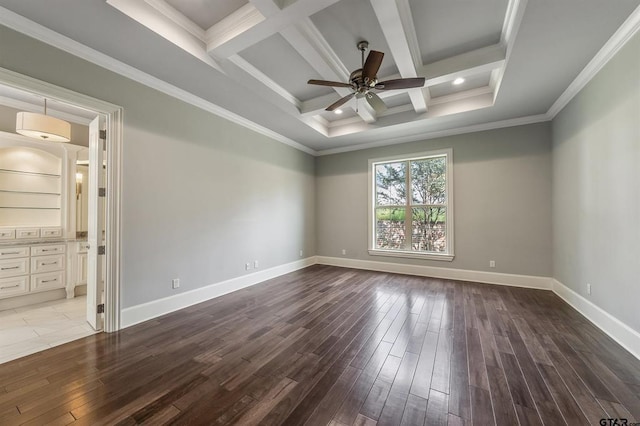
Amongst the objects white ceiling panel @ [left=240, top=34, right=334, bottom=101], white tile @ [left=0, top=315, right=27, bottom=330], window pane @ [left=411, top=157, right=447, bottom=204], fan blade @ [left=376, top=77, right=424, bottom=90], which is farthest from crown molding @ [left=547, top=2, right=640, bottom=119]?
white tile @ [left=0, top=315, right=27, bottom=330]

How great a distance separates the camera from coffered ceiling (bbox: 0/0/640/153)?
81.9 inches

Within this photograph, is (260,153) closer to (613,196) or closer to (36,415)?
(36,415)

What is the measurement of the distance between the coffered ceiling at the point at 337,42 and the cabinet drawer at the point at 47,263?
3.21 meters

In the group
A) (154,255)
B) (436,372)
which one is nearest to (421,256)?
(436,372)

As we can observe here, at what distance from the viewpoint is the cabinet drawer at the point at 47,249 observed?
11.8 ft

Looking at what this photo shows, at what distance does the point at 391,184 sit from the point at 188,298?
4.56 m

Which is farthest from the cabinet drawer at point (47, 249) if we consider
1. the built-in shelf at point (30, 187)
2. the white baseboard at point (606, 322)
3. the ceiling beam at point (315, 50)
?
the white baseboard at point (606, 322)

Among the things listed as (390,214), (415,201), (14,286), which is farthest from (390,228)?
(14,286)

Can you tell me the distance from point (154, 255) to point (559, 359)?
4.35 metres

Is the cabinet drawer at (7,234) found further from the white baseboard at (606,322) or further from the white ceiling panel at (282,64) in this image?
the white baseboard at (606,322)

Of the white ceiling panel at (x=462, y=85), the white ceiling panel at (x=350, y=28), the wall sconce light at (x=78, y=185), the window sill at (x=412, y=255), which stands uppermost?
the white ceiling panel at (x=462, y=85)

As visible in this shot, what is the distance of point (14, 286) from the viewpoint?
11.0ft

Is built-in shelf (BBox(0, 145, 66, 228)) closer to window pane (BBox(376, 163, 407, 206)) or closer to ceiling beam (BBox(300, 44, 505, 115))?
ceiling beam (BBox(300, 44, 505, 115))

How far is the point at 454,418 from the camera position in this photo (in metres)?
1.48
